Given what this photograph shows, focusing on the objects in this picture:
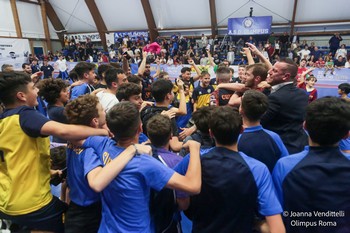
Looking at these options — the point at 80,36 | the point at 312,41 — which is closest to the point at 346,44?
the point at 312,41

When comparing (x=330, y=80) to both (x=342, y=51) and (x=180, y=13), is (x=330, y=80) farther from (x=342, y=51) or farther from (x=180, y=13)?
(x=180, y=13)

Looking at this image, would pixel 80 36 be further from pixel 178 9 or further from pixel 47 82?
pixel 47 82

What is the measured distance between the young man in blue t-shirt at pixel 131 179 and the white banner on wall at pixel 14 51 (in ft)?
71.7

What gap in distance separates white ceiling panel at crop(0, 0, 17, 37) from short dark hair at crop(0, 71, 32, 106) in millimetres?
23063

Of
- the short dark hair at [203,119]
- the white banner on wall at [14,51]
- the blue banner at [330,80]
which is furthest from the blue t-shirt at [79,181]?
the white banner on wall at [14,51]

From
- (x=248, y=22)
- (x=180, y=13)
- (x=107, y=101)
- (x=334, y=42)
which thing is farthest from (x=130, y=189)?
(x=180, y=13)

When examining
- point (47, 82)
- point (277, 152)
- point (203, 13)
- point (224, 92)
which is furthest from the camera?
point (203, 13)

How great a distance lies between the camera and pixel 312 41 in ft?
57.7

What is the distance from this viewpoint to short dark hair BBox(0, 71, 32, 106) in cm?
189

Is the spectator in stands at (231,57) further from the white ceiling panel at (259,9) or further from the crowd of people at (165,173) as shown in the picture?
the crowd of people at (165,173)

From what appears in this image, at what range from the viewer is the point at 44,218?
1.92 meters

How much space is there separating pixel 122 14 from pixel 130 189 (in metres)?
22.0

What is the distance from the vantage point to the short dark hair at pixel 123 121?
5.53 ft

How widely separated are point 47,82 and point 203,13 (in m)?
17.8
